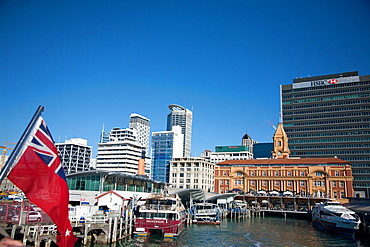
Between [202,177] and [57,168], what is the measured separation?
120 m

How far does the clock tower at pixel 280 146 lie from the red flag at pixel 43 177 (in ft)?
426

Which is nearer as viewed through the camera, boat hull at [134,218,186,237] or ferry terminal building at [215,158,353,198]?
boat hull at [134,218,186,237]

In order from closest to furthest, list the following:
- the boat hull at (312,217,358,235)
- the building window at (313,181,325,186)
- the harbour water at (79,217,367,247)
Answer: the harbour water at (79,217,367,247) < the boat hull at (312,217,358,235) < the building window at (313,181,325,186)

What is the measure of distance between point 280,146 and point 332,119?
30.7m

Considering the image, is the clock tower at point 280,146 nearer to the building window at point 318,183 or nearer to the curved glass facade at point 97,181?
the building window at point 318,183

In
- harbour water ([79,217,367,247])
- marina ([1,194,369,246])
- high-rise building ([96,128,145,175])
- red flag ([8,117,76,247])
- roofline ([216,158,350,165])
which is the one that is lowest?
harbour water ([79,217,367,247])

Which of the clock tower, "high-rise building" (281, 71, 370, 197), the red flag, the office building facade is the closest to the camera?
the red flag

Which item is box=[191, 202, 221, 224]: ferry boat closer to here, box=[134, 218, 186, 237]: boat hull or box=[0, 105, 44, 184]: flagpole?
box=[134, 218, 186, 237]: boat hull

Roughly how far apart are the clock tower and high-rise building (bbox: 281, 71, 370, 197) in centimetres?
1659

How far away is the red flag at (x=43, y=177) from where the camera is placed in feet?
41.7

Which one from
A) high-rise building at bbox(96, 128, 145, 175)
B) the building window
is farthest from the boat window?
high-rise building at bbox(96, 128, 145, 175)

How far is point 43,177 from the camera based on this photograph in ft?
44.7

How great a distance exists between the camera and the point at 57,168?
1449 cm

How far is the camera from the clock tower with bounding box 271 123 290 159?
13675cm
